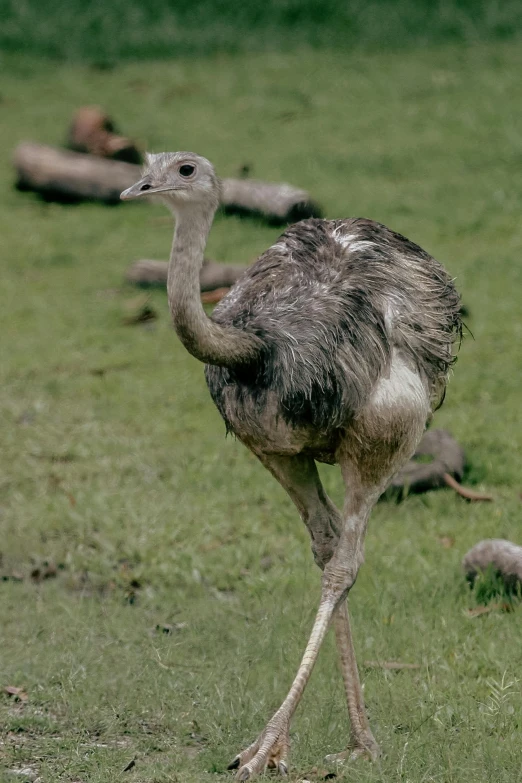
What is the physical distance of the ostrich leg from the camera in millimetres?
4379

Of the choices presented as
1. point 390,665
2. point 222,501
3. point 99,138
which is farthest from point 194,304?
point 99,138

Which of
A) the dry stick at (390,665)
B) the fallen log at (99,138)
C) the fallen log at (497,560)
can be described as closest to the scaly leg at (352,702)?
the dry stick at (390,665)

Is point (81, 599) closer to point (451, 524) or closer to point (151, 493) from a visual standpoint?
point (151, 493)

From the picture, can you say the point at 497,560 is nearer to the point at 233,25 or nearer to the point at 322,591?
the point at 322,591

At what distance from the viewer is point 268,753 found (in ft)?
14.2

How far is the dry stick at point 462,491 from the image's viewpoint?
7109 mm

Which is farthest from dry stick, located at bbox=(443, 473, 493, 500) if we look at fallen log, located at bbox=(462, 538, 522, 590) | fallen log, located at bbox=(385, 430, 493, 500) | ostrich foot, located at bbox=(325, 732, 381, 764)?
ostrich foot, located at bbox=(325, 732, 381, 764)

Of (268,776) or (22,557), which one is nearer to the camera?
(268,776)

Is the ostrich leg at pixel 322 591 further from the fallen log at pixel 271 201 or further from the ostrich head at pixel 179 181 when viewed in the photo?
the fallen log at pixel 271 201

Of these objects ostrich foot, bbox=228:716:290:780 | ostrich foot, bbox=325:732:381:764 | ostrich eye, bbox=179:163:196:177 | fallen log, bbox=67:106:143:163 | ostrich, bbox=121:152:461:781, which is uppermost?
ostrich eye, bbox=179:163:196:177

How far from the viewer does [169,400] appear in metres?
8.52

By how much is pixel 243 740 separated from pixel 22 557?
236cm

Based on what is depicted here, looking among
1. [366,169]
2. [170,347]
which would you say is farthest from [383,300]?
[366,169]

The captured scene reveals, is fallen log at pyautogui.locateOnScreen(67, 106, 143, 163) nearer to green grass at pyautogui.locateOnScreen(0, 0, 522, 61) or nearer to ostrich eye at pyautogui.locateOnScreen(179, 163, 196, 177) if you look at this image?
green grass at pyautogui.locateOnScreen(0, 0, 522, 61)
